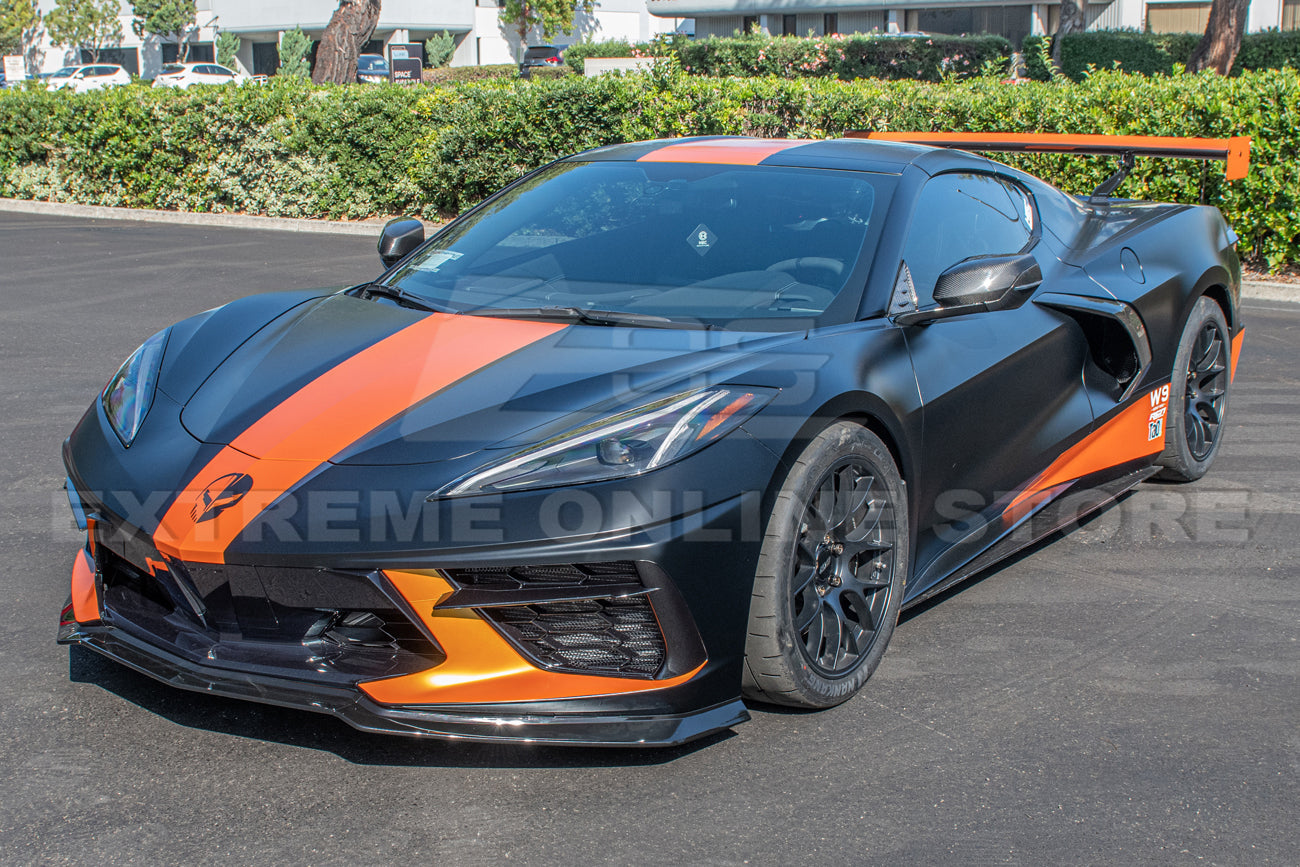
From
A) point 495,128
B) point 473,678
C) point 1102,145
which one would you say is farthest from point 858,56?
point 473,678

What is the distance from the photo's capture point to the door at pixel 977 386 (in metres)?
3.46

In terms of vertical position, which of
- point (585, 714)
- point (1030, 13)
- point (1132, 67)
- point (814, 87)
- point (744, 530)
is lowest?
point (585, 714)

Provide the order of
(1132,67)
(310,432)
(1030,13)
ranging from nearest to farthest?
(310,432) < (1132,67) < (1030,13)

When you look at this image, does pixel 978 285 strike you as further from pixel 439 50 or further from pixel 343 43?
pixel 439 50

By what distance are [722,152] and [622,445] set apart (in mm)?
1746

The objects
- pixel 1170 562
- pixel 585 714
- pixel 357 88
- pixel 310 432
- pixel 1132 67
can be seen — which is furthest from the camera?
pixel 1132 67

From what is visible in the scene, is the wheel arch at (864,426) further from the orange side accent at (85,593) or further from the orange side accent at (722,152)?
the orange side accent at (85,593)

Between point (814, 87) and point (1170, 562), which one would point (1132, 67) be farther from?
point (1170, 562)

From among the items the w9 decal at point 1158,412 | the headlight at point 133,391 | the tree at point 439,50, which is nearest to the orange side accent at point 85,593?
the headlight at point 133,391

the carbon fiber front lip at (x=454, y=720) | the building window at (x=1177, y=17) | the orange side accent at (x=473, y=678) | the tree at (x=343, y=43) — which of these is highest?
the building window at (x=1177, y=17)

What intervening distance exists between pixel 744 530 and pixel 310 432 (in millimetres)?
1033

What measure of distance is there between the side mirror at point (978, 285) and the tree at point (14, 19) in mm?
68105

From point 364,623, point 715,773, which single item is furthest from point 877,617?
point 364,623

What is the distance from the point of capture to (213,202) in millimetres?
16156
